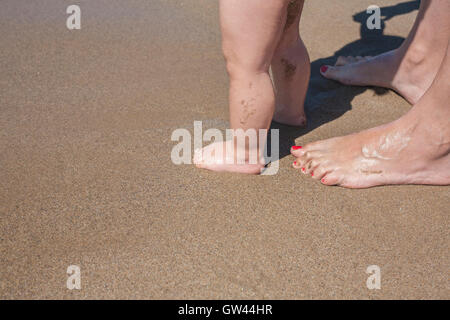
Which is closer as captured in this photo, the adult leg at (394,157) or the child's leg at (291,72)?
the adult leg at (394,157)

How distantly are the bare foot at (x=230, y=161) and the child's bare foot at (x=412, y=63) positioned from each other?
0.88 metres

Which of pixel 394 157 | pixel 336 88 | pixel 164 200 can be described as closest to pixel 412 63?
pixel 336 88

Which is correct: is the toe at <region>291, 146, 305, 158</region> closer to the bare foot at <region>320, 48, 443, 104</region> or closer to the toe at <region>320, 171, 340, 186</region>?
the toe at <region>320, 171, 340, 186</region>

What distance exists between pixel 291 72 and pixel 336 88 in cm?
52

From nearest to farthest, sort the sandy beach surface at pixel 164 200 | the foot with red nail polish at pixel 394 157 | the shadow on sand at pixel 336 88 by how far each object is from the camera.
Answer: the sandy beach surface at pixel 164 200 → the foot with red nail polish at pixel 394 157 → the shadow on sand at pixel 336 88

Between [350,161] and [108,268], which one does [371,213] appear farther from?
[108,268]

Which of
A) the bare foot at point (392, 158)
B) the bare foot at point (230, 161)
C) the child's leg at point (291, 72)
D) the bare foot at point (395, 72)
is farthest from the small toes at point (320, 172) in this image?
the bare foot at point (395, 72)

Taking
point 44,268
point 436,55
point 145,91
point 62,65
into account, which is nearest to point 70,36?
point 62,65

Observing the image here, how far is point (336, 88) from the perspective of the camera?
2238mm

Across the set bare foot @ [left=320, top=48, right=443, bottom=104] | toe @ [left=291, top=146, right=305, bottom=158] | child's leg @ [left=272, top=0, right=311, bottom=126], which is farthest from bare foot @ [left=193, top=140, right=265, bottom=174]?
bare foot @ [left=320, top=48, right=443, bottom=104]

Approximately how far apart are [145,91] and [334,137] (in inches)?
36.6

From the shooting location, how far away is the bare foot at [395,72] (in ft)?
6.91

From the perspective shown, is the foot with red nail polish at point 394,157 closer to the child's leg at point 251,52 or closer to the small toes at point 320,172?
the small toes at point 320,172

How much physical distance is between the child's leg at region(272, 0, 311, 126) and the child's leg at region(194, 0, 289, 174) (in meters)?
0.29
